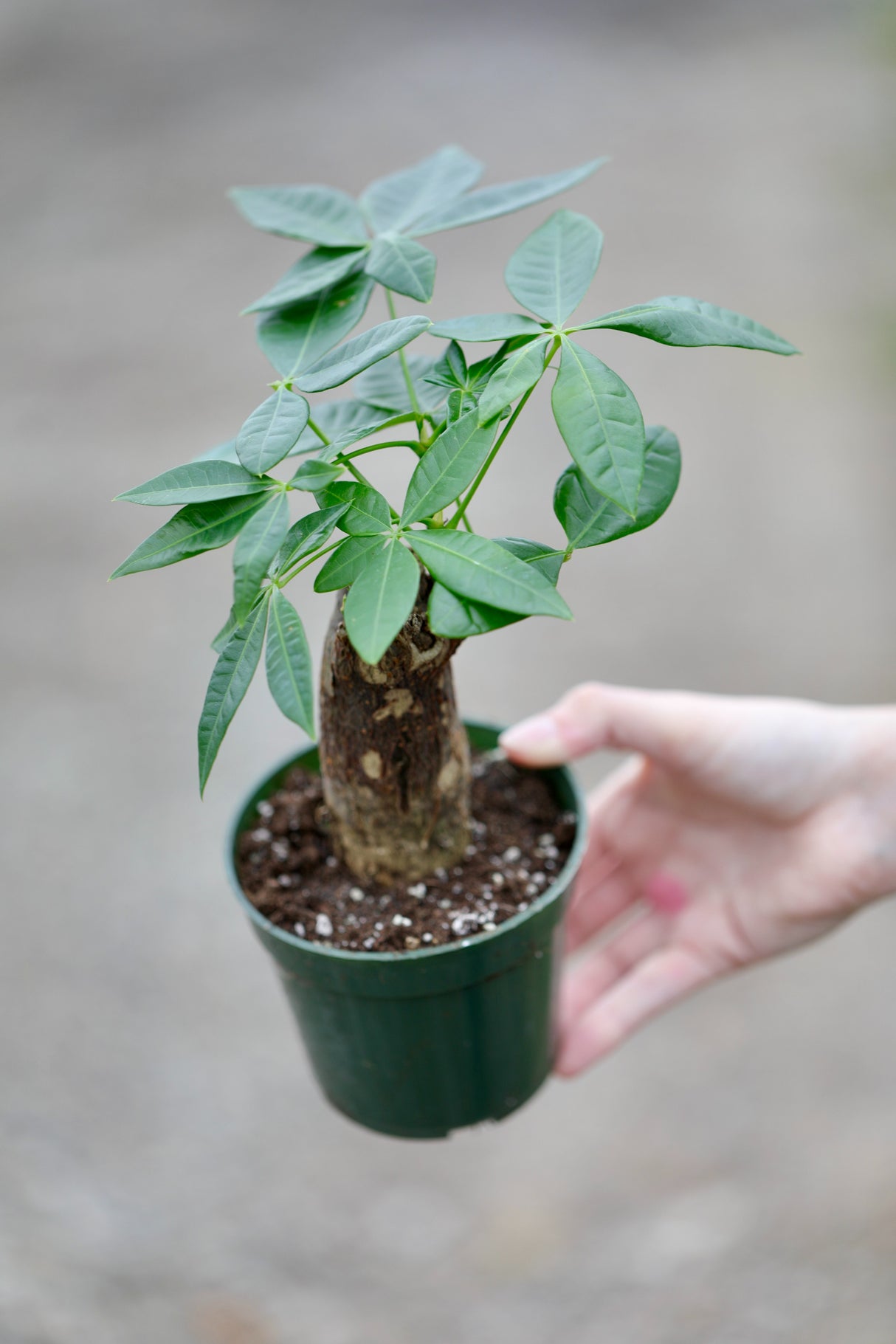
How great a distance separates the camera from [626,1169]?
182cm

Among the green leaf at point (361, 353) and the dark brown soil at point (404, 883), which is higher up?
the green leaf at point (361, 353)

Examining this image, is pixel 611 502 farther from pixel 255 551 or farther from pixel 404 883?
pixel 404 883

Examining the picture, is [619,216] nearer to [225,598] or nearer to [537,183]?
[225,598]

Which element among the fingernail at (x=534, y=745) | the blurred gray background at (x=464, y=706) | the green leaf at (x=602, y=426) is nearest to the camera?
the green leaf at (x=602, y=426)

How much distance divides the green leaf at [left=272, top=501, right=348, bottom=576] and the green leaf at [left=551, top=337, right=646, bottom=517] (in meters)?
0.15

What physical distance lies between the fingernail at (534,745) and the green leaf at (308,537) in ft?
1.45

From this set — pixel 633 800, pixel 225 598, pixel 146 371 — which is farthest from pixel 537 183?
pixel 146 371

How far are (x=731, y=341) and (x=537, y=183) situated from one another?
253 mm

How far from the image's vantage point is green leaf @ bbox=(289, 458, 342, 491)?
2.26 ft

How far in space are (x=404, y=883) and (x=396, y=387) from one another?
0.42m

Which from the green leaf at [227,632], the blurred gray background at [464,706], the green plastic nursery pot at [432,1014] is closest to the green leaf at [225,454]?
the green leaf at [227,632]

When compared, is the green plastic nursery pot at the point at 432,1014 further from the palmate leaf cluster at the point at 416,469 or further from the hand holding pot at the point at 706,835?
the palmate leaf cluster at the point at 416,469

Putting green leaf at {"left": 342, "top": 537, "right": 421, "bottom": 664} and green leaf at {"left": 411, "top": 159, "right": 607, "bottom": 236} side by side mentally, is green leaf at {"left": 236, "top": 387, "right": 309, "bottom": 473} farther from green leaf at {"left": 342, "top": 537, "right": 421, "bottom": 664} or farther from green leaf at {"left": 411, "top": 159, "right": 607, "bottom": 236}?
green leaf at {"left": 411, "top": 159, "right": 607, "bottom": 236}

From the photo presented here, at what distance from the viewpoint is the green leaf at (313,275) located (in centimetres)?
78
